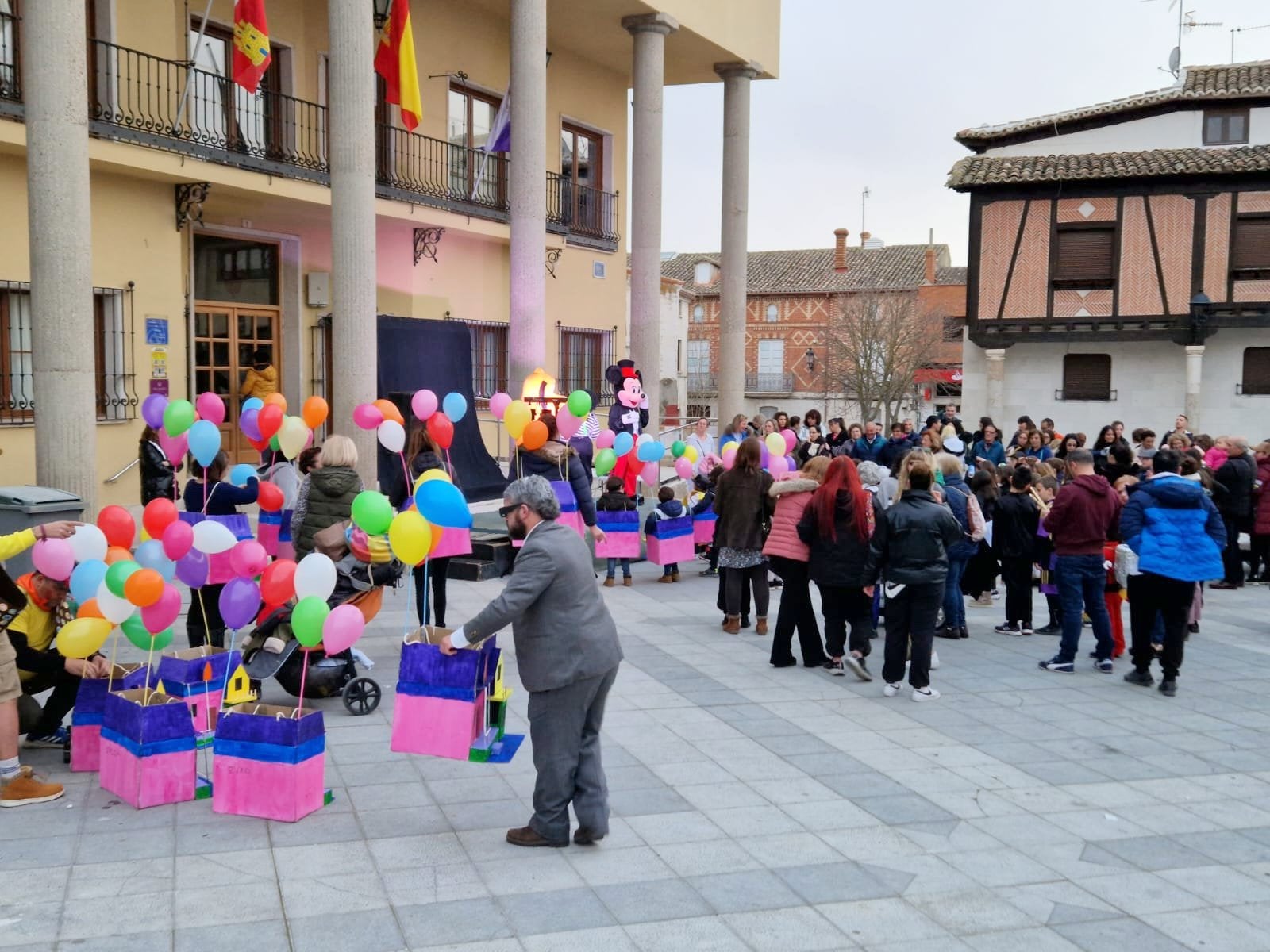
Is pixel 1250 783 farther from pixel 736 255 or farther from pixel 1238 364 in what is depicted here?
pixel 1238 364

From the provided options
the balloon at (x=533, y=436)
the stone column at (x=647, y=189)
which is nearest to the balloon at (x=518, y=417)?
the balloon at (x=533, y=436)

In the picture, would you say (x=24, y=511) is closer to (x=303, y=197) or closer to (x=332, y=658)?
(x=332, y=658)

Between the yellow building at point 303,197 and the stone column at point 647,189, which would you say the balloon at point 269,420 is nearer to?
the yellow building at point 303,197

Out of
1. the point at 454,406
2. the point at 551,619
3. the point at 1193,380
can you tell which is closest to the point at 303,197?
the point at 454,406

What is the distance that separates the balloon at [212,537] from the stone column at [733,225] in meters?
15.9

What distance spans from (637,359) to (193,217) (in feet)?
24.9

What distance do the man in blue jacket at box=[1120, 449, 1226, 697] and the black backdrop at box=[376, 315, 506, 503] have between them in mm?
9783

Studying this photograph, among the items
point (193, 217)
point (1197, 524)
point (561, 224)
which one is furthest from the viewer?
point (561, 224)

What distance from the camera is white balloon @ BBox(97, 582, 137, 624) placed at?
577 centimetres

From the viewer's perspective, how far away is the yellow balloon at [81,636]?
579 cm

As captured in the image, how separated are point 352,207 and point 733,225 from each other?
10268 mm

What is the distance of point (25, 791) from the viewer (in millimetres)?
5695

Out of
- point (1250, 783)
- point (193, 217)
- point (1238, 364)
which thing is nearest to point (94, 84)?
point (193, 217)

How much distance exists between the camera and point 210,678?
6371 millimetres
